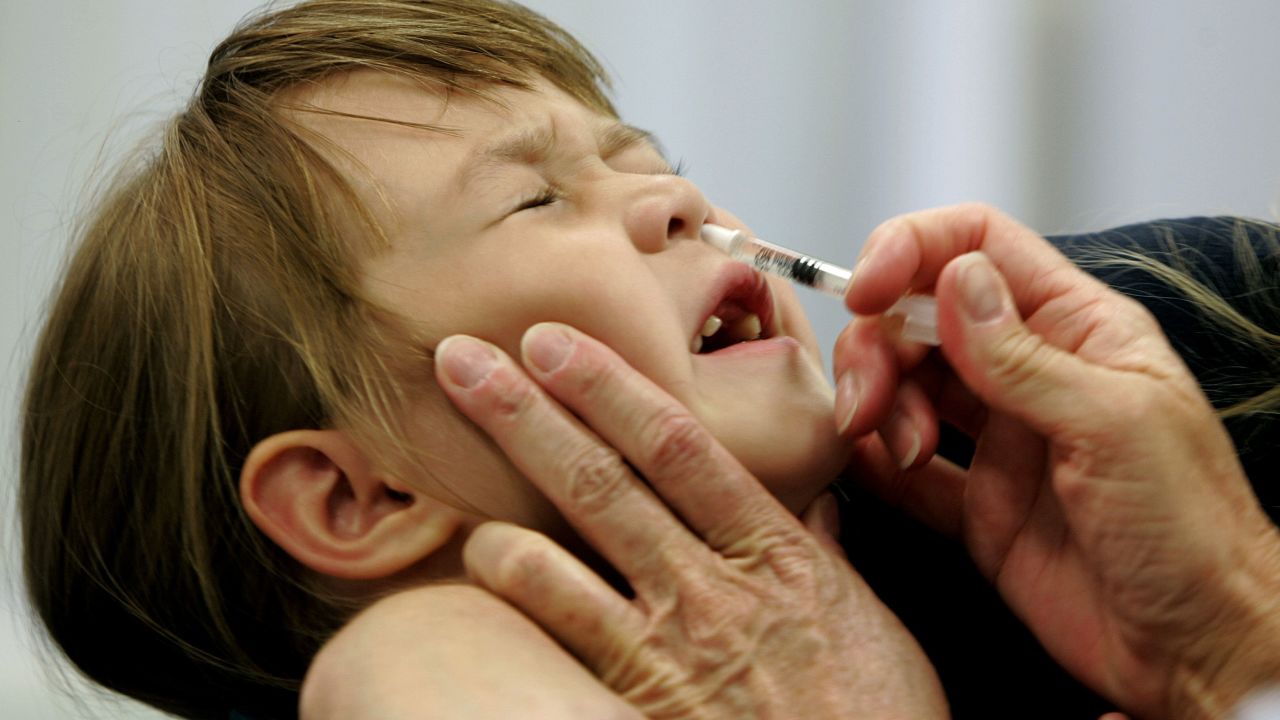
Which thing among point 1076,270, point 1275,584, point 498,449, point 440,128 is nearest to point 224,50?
point 440,128

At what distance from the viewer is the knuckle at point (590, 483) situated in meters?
0.84

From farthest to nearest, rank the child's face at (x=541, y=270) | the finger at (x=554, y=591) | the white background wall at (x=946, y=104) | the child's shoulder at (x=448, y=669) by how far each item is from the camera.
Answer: the white background wall at (x=946, y=104)
the child's face at (x=541, y=270)
the finger at (x=554, y=591)
the child's shoulder at (x=448, y=669)

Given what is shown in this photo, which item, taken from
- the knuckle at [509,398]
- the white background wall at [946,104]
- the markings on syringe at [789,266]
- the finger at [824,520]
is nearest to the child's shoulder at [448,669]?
the knuckle at [509,398]

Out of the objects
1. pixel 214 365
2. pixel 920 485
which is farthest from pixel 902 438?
pixel 214 365

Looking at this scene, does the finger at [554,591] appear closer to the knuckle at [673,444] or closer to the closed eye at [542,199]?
the knuckle at [673,444]

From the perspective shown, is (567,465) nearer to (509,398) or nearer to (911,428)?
(509,398)

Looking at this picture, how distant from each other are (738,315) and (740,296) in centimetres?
4

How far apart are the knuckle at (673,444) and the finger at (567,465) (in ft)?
0.08

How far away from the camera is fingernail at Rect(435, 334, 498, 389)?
0.84 meters

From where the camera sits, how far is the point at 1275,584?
33.2 inches

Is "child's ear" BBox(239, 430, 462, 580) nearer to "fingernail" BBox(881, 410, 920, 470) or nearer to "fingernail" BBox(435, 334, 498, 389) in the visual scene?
"fingernail" BBox(435, 334, 498, 389)

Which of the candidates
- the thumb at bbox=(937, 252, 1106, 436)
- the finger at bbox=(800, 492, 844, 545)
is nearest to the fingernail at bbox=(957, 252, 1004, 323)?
the thumb at bbox=(937, 252, 1106, 436)

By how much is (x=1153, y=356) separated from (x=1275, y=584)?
187mm

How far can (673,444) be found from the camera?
0.84m
